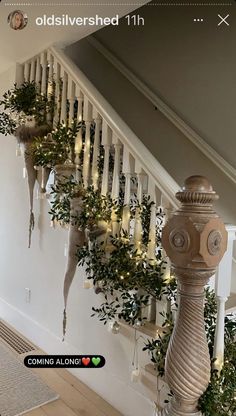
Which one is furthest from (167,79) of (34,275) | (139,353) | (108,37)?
(139,353)

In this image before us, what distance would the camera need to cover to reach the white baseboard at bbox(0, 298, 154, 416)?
6.35 ft

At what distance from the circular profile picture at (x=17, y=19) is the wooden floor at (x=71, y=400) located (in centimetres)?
253

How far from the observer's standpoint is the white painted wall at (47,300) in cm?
202

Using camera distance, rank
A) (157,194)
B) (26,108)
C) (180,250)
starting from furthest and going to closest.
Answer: (26,108), (157,194), (180,250)

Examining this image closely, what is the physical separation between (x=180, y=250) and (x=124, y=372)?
139 cm

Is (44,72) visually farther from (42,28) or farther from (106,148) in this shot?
(106,148)

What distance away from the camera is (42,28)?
241 cm

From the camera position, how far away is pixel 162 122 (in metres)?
3.28

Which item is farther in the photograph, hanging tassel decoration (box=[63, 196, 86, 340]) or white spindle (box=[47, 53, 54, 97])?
white spindle (box=[47, 53, 54, 97])

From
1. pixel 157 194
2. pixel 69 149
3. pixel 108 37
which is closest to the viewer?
pixel 157 194

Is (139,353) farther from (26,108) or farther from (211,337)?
(26,108)

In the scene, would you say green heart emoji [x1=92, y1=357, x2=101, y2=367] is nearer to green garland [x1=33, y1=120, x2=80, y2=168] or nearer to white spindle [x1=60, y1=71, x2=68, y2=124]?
green garland [x1=33, y1=120, x2=80, y2=168]

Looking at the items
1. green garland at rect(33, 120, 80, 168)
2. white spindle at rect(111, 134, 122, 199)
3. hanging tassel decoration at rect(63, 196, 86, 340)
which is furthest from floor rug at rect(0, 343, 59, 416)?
green garland at rect(33, 120, 80, 168)

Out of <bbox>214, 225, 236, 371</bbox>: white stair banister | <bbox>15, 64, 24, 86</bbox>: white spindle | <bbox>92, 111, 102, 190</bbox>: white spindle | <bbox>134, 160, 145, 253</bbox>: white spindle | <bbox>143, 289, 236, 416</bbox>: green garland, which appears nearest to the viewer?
<bbox>143, 289, 236, 416</bbox>: green garland
